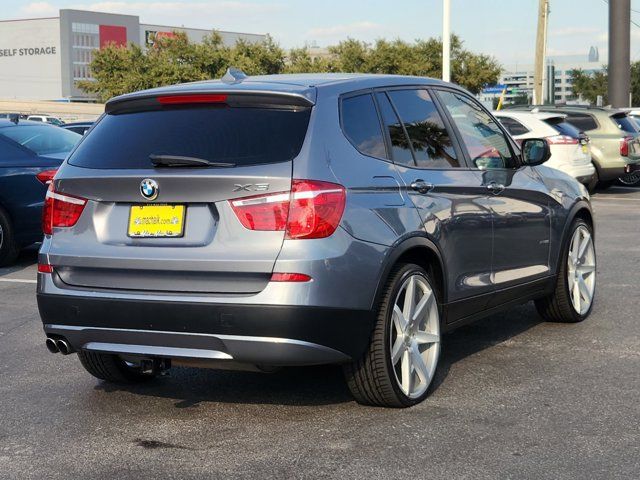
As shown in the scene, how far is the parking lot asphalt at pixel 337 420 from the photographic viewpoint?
14.9 feet

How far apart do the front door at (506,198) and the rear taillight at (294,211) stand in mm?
1704

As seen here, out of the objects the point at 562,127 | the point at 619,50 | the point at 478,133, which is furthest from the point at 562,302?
the point at 619,50

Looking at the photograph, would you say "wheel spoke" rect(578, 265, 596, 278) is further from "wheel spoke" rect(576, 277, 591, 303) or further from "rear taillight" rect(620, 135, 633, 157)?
"rear taillight" rect(620, 135, 633, 157)

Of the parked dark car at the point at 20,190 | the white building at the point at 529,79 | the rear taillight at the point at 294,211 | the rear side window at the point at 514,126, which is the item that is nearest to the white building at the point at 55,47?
the white building at the point at 529,79

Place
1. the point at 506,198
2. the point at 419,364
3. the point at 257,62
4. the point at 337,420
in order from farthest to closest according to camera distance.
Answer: the point at 257,62
the point at 506,198
the point at 419,364
the point at 337,420

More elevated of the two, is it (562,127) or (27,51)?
(27,51)

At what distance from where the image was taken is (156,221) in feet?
16.4

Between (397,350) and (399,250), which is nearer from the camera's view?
(399,250)

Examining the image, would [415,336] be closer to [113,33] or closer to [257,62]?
[257,62]

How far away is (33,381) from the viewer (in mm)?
6254

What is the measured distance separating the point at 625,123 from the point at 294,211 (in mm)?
17826

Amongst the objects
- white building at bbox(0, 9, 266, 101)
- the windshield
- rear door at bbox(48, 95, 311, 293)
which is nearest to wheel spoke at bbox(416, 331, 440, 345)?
rear door at bbox(48, 95, 311, 293)

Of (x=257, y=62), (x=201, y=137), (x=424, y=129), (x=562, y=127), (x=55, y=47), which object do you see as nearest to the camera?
(x=201, y=137)

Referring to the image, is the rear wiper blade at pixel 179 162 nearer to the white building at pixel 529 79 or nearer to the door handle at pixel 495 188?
the door handle at pixel 495 188
